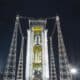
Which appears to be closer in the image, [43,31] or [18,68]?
[18,68]

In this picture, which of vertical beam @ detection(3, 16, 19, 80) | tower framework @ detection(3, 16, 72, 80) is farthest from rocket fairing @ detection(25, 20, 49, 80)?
vertical beam @ detection(3, 16, 19, 80)

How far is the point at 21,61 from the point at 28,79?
11.5 feet

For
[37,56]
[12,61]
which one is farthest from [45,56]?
[12,61]

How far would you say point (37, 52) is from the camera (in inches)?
1795

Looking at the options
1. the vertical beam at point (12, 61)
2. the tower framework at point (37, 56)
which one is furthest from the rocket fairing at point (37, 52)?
the vertical beam at point (12, 61)

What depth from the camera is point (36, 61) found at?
44.7 meters

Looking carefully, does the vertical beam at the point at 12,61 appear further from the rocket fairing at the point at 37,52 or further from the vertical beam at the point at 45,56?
the vertical beam at the point at 45,56

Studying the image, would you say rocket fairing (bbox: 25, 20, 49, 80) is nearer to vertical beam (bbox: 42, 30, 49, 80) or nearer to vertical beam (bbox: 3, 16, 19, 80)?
vertical beam (bbox: 42, 30, 49, 80)

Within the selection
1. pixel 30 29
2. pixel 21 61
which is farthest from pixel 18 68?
pixel 30 29

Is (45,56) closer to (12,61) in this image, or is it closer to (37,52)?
(37,52)

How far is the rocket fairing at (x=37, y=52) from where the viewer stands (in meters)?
43.2

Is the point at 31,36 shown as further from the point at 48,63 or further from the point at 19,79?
the point at 19,79

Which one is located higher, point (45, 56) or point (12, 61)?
A: point (45, 56)

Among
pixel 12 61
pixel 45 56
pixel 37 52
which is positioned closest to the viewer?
pixel 12 61
